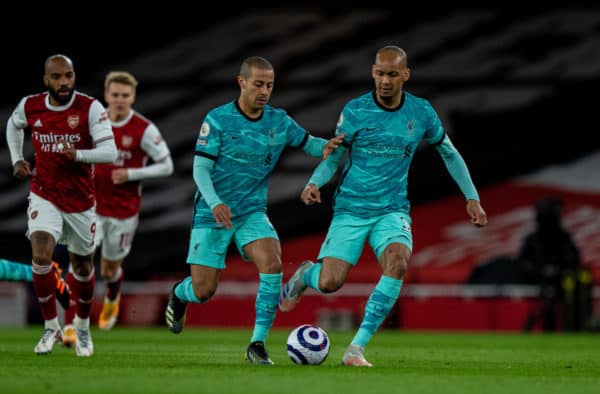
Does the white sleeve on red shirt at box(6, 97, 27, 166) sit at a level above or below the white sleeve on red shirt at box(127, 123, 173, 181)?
above

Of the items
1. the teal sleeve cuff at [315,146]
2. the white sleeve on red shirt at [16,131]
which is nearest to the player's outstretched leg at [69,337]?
the white sleeve on red shirt at [16,131]

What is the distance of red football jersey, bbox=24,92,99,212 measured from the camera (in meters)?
8.91

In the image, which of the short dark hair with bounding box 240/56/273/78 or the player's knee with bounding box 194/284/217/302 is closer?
the short dark hair with bounding box 240/56/273/78

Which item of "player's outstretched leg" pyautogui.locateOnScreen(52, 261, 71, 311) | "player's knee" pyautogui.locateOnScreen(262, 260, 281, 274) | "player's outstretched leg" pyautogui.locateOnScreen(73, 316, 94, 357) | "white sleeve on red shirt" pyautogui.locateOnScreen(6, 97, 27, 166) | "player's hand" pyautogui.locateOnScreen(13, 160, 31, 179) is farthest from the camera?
"player's outstretched leg" pyautogui.locateOnScreen(52, 261, 71, 311)

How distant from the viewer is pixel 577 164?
21.2 metres

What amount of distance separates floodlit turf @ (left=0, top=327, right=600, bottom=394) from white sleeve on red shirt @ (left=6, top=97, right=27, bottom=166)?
145cm

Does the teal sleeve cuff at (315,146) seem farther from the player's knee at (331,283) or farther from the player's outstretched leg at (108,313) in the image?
the player's outstretched leg at (108,313)

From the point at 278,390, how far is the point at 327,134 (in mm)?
15588

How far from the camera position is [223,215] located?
788cm

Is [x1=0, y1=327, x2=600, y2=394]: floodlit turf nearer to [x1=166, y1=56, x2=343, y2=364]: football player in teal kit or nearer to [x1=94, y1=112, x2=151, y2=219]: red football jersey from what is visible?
[x1=166, y1=56, x2=343, y2=364]: football player in teal kit

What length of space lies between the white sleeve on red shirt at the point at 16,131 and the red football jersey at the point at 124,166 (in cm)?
241

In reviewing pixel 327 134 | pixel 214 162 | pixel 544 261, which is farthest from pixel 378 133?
pixel 327 134

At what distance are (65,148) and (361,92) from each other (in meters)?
14.4

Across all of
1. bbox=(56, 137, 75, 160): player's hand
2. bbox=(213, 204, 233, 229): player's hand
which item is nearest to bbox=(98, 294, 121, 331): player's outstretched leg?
bbox=(56, 137, 75, 160): player's hand
